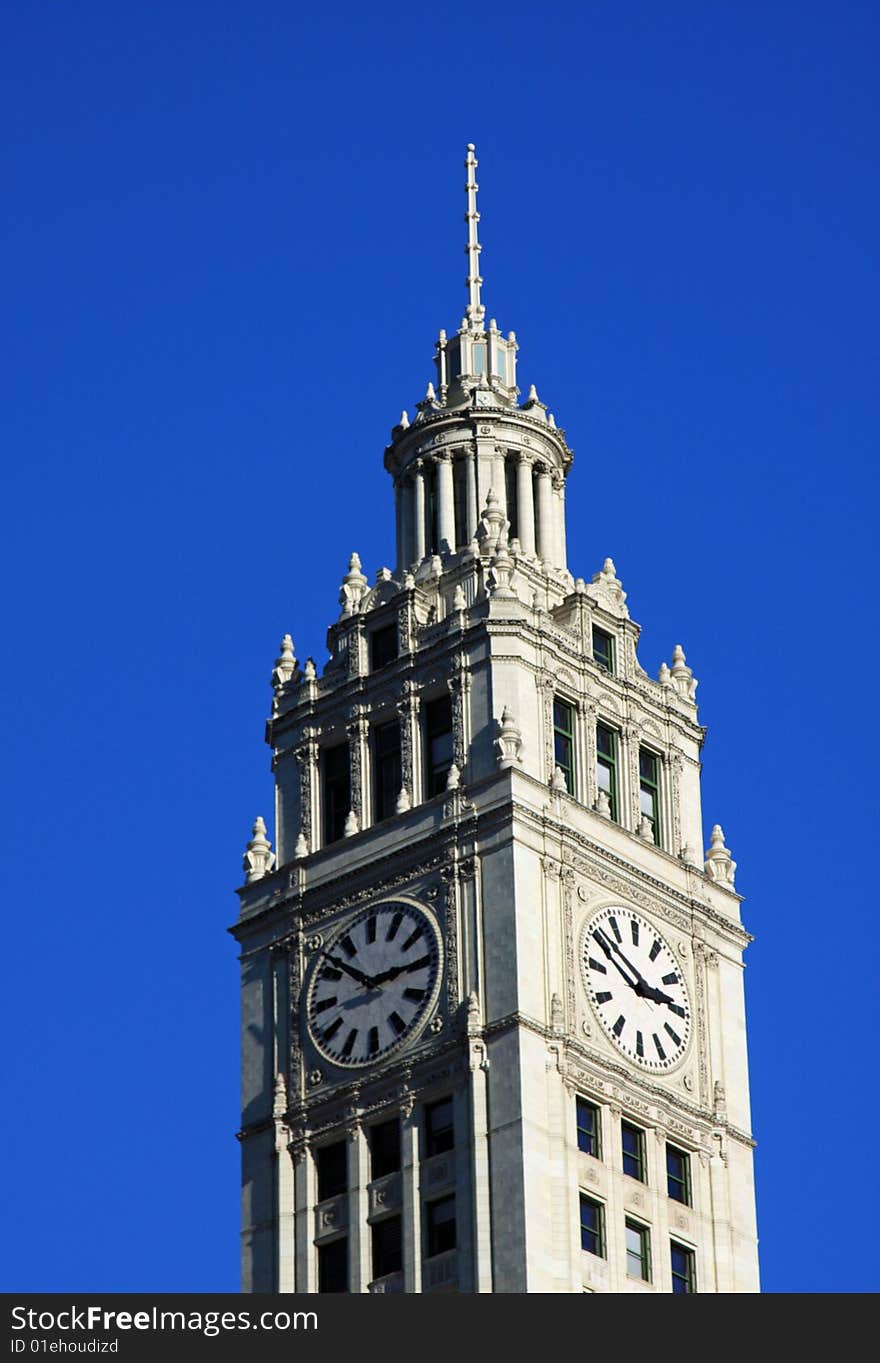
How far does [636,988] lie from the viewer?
124 metres

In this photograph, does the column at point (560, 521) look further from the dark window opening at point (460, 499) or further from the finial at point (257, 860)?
the finial at point (257, 860)

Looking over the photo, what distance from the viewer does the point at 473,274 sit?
5591 inches

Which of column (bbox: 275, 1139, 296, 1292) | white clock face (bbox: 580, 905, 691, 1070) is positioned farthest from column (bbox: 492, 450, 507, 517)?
column (bbox: 275, 1139, 296, 1292)

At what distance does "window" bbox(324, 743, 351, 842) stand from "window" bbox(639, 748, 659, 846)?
8722mm

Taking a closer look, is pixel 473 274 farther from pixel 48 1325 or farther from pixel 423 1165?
pixel 48 1325

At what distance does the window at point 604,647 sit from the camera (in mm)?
130875

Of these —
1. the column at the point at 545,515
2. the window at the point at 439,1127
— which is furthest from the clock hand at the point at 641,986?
the column at the point at 545,515

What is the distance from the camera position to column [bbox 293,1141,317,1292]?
396 ft

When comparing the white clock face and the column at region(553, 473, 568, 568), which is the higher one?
the column at region(553, 473, 568, 568)

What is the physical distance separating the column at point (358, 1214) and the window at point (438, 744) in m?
10.8

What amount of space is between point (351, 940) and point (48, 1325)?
138 feet

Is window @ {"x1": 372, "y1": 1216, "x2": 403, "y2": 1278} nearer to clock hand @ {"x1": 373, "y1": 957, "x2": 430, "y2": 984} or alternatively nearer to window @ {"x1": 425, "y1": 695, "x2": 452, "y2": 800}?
clock hand @ {"x1": 373, "y1": 957, "x2": 430, "y2": 984}

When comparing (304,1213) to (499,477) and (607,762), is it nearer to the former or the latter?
(607,762)

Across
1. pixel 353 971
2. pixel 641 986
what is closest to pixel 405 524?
pixel 353 971
